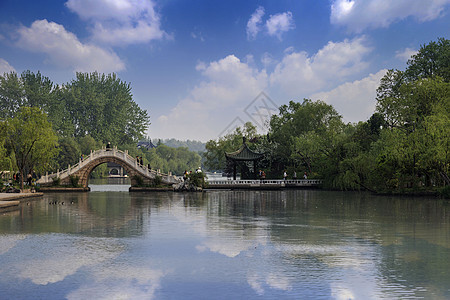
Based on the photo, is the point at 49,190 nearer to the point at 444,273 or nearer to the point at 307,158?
the point at 307,158

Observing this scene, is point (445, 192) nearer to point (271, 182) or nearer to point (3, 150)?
point (271, 182)

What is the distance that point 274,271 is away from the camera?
10.9 meters

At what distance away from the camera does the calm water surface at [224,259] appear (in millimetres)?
9367

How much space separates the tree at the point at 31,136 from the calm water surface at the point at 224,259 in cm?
2343

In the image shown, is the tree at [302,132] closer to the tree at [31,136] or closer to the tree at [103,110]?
the tree at [31,136]

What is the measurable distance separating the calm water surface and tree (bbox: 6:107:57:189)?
76.9 ft

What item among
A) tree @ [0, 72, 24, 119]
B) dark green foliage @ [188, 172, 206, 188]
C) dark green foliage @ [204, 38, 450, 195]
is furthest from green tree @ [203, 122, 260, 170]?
tree @ [0, 72, 24, 119]

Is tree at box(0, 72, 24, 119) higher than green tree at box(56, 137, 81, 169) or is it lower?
higher

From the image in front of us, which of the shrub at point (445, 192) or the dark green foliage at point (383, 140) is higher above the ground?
the dark green foliage at point (383, 140)

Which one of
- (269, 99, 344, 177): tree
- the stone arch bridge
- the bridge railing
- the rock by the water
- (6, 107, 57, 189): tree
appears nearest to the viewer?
(6, 107, 57, 189): tree

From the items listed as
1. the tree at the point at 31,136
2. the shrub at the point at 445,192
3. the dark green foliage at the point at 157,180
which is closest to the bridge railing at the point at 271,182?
the dark green foliage at the point at 157,180

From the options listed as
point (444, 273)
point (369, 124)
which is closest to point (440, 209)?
point (444, 273)

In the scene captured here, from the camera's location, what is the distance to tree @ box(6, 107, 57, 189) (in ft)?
141

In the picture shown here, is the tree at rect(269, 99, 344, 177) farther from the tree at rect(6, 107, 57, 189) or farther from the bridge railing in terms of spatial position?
the tree at rect(6, 107, 57, 189)
